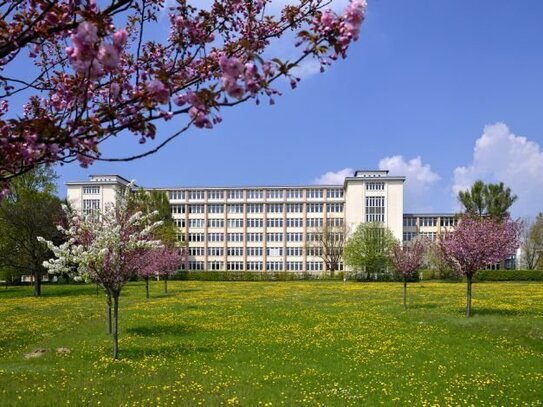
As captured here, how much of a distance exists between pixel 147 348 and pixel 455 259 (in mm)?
17440

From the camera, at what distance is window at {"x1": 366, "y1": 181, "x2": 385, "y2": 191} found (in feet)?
376

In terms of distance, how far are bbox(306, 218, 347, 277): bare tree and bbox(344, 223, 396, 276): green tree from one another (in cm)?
896

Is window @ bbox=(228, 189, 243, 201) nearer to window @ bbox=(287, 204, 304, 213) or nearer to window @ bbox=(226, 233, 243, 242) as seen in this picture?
window @ bbox=(226, 233, 243, 242)

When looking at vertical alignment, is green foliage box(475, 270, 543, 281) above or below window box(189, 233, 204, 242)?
below

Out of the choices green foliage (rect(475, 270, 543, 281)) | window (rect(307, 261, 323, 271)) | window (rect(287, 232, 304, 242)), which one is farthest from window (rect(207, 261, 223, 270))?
green foliage (rect(475, 270, 543, 281))

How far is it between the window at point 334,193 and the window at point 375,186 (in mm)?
8569

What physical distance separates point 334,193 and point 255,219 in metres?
19.9

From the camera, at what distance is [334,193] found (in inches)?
4806

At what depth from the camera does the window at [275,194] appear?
123375 mm

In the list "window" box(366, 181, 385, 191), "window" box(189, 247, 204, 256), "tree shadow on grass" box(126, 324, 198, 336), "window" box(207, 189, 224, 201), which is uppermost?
"window" box(366, 181, 385, 191)

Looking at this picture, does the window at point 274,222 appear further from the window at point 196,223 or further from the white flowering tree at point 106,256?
the white flowering tree at point 106,256

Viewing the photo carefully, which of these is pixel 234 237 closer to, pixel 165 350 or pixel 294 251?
pixel 294 251

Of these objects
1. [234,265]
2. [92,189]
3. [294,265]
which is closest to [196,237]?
[234,265]

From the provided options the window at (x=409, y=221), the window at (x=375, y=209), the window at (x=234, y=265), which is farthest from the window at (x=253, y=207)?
the window at (x=409, y=221)
